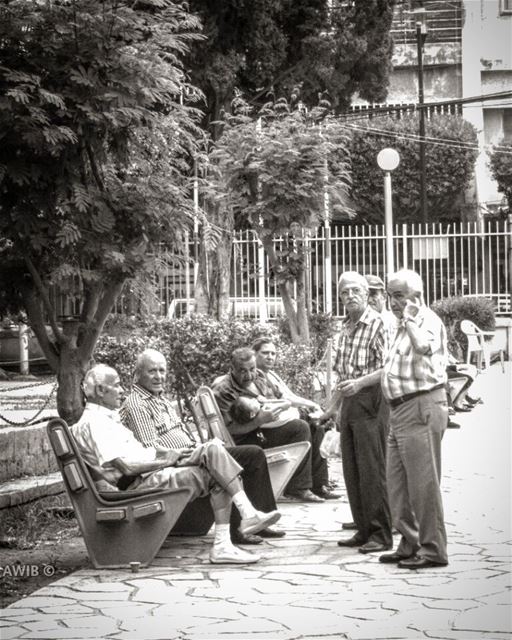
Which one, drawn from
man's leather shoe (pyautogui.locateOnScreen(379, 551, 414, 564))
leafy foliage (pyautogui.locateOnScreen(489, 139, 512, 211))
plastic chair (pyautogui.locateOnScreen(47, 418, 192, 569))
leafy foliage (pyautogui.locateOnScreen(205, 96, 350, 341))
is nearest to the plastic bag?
man's leather shoe (pyautogui.locateOnScreen(379, 551, 414, 564))

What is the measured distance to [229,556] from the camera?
8.40 metres

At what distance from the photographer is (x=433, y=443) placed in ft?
26.5

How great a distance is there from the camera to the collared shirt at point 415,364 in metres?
8.12

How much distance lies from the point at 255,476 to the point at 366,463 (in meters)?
0.91

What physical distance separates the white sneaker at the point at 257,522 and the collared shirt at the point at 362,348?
43.4 inches

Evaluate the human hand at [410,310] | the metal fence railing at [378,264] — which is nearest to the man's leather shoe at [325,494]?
the human hand at [410,310]


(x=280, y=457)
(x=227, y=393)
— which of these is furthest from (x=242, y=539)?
(x=227, y=393)

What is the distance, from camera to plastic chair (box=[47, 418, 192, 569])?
8.29m

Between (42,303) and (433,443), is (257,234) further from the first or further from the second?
(433,443)

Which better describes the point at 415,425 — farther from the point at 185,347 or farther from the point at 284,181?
the point at 284,181

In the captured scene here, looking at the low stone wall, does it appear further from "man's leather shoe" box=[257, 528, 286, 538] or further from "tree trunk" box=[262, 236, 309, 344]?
"tree trunk" box=[262, 236, 309, 344]

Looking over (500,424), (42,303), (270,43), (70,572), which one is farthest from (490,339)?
(70,572)

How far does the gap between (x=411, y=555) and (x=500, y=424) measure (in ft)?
30.6

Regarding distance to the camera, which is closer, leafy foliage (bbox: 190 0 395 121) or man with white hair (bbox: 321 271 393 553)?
man with white hair (bbox: 321 271 393 553)
